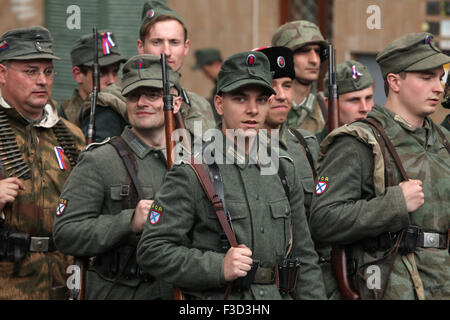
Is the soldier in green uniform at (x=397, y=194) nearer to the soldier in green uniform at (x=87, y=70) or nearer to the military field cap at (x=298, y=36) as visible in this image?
the military field cap at (x=298, y=36)

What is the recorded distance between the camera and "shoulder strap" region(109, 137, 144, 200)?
20.1 ft

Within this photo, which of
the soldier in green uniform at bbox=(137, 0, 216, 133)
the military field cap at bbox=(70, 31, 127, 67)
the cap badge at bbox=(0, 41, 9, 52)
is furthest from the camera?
the military field cap at bbox=(70, 31, 127, 67)

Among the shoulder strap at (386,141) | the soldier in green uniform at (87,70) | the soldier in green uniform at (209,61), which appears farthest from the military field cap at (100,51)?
the soldier in green uniform at (209,61)

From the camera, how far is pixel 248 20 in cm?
1186

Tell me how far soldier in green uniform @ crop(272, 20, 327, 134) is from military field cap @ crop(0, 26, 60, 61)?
89.8 inches

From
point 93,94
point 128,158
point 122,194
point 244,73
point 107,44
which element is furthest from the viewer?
point 107,44

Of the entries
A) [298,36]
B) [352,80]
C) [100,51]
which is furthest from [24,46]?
[352,80]

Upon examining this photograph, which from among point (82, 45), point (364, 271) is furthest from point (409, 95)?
point (82, 45)

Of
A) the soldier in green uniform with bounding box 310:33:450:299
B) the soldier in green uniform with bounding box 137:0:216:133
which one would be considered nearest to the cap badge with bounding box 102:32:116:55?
the soldier in green uniform with bounding box 137:0:216:133

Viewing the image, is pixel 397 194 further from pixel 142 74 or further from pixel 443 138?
pixel 142 74

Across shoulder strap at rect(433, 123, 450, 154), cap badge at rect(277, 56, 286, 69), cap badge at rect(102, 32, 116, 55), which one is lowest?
shoulder strap at rect(433, 123, 450, 154)

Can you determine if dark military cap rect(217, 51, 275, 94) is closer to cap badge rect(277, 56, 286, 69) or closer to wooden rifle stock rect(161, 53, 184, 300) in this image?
wooden rifle stock rect(161, 53, 184, 300)

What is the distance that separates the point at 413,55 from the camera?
6.12 m

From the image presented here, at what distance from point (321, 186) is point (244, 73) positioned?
3.17 feet
